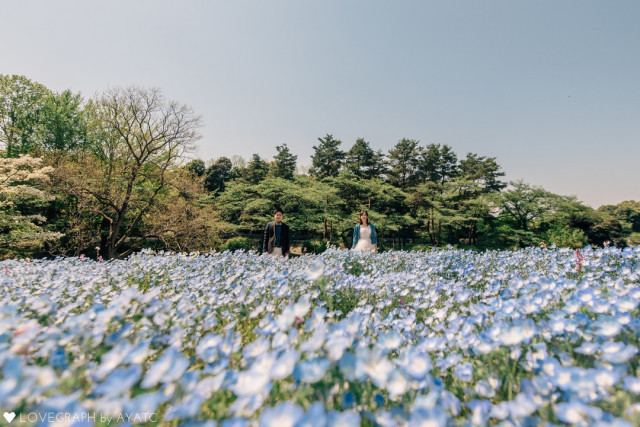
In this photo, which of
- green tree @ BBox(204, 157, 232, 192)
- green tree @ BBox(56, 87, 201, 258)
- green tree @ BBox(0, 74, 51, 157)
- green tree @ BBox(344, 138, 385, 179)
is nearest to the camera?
green tree @ BBox(56, 87, 201, 258)

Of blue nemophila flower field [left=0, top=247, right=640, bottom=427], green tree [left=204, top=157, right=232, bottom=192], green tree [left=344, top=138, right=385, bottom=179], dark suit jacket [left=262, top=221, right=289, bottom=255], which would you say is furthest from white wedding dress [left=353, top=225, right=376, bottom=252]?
green tree [left=204, top=157, right=232, bottom=192]

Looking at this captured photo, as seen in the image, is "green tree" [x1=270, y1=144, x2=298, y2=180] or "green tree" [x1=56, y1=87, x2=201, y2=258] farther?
"green tree" [x1=270, y1=144, x2=298, y2=180]

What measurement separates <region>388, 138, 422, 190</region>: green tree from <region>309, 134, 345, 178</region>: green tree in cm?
541

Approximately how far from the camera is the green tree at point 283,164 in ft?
95.5

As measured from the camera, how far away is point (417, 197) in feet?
84.0

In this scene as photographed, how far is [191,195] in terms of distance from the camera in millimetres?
15328

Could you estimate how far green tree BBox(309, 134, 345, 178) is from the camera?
3164 cm

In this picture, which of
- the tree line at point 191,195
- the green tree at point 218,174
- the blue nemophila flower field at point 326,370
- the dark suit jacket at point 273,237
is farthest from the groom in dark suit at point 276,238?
the green tree at point 218,174

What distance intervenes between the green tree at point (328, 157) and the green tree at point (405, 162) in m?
5.41

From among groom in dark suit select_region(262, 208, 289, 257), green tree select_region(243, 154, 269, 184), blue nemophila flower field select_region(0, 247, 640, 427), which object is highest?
green tree select_region(243, 154, 269, 184)

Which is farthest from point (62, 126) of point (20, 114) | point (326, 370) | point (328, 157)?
point (326, 370)

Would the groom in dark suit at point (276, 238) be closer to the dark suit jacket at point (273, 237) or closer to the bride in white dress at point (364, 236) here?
the dark suit jacket at point (273, 237)

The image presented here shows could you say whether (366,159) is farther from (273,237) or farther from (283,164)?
(273,237)

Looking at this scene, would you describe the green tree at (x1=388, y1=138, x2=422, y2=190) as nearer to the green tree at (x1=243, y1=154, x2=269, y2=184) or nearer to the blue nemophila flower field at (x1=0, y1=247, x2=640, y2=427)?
the green tree at (x1=243, y1=154, x2=269, y2=184)
